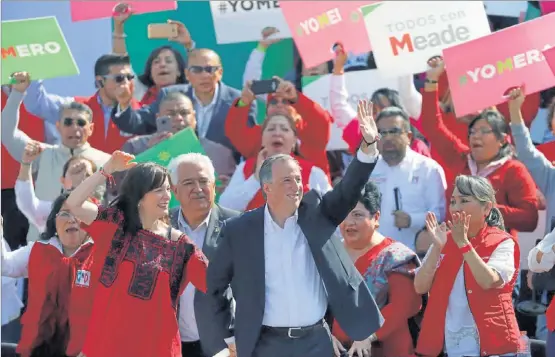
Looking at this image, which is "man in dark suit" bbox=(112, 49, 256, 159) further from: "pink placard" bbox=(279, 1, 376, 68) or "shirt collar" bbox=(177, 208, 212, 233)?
"shirt collar" bbox=(177, 208, 212, 233)

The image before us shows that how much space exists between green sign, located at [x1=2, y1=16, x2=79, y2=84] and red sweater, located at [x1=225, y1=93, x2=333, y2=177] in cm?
121

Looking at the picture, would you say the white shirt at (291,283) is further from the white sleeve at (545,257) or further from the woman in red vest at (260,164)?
the woman in red vest at (260,164)

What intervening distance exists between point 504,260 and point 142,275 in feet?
6.43

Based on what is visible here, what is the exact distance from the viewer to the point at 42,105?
28.2 ft

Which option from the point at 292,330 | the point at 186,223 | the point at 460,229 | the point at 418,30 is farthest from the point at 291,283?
the point at 418,30

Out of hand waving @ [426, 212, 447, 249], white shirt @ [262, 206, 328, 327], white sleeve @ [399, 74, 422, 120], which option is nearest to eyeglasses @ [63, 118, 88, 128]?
white sleeve @ [399, 74, 422, 120]

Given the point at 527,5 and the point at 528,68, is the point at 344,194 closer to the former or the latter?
the point at 528,68

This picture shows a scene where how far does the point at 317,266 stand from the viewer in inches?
215

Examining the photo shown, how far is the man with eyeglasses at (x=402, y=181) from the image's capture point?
731 centimetres

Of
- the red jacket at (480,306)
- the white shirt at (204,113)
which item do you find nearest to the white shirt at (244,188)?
the white shirt at (204,113)

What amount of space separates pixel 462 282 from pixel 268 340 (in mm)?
1277

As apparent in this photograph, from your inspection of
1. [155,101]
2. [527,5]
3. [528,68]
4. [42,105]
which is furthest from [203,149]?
[527,5]

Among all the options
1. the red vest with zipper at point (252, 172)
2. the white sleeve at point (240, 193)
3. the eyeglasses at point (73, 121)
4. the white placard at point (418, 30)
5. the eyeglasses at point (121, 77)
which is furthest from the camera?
the eyeglasses at point (121, 77)

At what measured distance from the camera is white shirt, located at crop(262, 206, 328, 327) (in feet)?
17.9
